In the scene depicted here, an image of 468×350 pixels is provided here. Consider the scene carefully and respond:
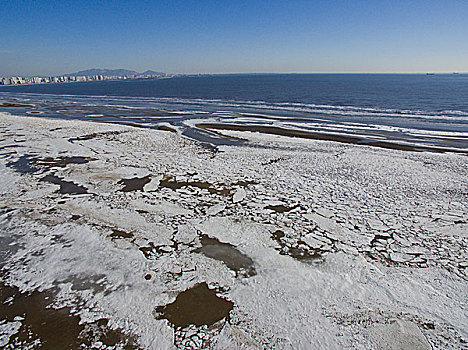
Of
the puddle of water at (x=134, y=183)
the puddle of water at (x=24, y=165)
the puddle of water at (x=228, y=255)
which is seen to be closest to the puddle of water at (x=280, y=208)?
the puddle of water at (x=228, y=255)

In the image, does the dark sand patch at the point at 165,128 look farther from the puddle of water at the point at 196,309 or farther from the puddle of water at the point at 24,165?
the puddle of water at the point at 196,309

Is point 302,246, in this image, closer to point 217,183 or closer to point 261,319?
point 261,319

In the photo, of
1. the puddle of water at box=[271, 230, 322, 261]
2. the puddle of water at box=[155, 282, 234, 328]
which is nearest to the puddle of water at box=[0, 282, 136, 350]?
the puddle of water at box=[155, 282, 234, 328]

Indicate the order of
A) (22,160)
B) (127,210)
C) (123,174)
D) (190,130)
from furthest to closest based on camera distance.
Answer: (190,130) → (22,160) → (123,174) → (127,210)

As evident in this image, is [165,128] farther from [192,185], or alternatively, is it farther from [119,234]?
[119,234]

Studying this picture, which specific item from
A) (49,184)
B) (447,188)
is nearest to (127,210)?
(49,184)

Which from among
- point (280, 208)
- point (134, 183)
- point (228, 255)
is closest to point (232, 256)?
point (228, 255)
